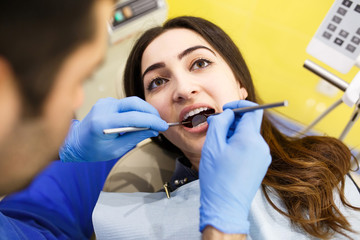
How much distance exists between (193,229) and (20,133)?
72cm

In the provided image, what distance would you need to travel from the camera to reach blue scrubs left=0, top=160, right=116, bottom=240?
1188mm

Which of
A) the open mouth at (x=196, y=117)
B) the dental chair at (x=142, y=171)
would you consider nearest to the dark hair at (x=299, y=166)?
the open mouth at (x=196, y=117)

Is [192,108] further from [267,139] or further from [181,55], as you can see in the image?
[267,139]

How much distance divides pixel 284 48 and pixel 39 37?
5.95ft

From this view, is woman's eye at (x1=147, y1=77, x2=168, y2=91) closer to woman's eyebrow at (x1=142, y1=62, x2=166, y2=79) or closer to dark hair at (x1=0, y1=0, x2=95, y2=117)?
woman's eyebrow at (x1=142, y1=62, x2=166, y2=79)

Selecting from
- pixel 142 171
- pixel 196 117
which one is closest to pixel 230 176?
pixel 196 117

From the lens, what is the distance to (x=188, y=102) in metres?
0.93

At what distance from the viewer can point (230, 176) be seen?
0.73 meters

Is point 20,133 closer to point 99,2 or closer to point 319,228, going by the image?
point 99,2

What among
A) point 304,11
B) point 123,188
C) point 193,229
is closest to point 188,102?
point 193,229

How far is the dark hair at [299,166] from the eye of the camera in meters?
0.90

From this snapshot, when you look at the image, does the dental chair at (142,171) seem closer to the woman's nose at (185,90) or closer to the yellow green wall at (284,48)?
the woman's nose at (185,90)

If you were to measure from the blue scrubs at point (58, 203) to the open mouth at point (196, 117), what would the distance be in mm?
724

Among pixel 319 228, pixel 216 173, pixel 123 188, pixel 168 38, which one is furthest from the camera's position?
pixel 123 188
